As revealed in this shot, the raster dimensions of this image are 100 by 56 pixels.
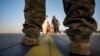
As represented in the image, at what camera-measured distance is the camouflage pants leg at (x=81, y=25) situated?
5.67ft

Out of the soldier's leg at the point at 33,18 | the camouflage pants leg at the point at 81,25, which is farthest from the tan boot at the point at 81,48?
the soldier's leg at the point at 33,18

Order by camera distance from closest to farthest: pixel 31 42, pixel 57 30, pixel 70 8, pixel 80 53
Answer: pixel 80 53, pixel 70 8, pixel 31 42, pixel 57 30

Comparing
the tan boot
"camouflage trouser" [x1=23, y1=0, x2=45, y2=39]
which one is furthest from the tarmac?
"camouflage trouser" [x1=23, y1=0, x2=45, y2=39]

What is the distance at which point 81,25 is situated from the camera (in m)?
1.73

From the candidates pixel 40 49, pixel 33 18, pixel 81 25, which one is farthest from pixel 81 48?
pixel 33 18

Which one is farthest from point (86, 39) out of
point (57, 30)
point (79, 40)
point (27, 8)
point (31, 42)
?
point (57, 30)

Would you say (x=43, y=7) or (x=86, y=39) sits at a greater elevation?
(x=43, y=7)

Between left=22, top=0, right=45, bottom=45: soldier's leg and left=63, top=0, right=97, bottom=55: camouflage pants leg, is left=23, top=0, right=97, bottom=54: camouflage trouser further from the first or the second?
left=22, top=0, right=45, bottom=45: soldier's leg

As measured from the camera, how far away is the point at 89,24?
1737 millimetres

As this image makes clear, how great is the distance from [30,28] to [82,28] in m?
1.29

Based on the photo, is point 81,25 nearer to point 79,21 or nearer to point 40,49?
point 79,21

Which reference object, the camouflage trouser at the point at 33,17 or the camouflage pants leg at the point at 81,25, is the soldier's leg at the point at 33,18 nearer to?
the camouflage trouser at the point at 33,17

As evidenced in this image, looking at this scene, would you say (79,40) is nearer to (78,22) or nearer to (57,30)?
(78,22)

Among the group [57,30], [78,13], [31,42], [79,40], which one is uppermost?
[78,13]
